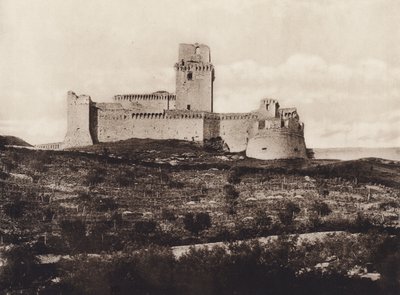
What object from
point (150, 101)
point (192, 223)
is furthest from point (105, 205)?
point (150, 101)

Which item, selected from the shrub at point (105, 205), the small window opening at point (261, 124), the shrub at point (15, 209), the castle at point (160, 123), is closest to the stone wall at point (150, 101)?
the castle at point (160, 123)

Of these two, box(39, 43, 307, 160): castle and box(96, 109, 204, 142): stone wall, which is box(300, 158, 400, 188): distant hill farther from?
box(96, 109, 204, 142): stone wall

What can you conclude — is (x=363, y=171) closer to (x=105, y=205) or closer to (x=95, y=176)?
(x=95, y=176)

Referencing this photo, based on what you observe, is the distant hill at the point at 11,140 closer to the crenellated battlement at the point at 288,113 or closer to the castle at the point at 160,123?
the castle at the point at 160,123

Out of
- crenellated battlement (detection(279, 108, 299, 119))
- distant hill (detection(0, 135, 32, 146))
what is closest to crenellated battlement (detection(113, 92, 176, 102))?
distant hill (detection(0, 135, 32, 146))

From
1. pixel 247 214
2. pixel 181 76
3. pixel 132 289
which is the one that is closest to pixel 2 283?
pixel 132 289
